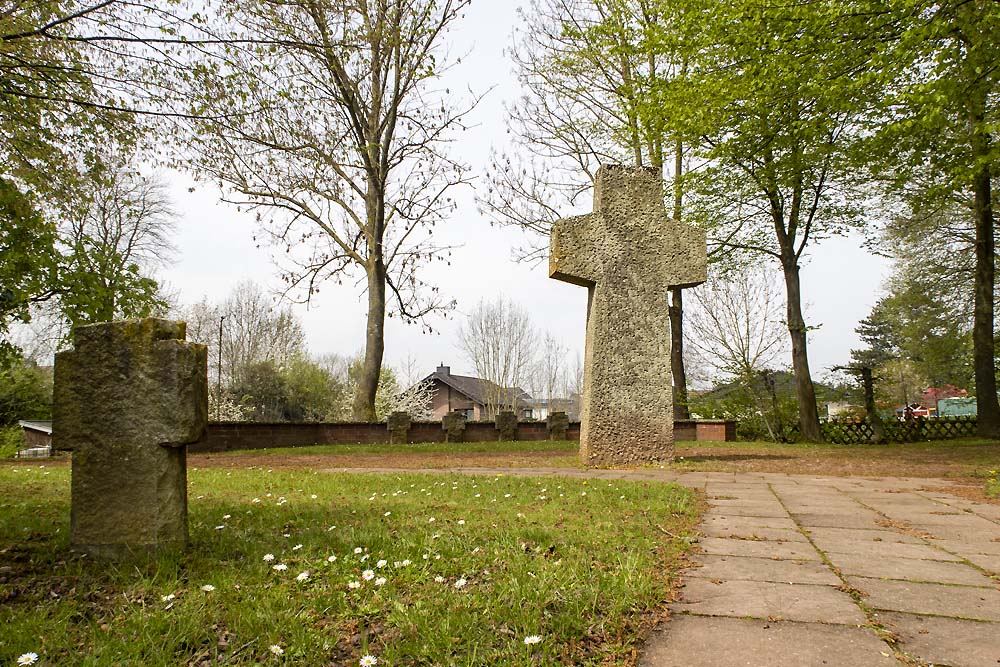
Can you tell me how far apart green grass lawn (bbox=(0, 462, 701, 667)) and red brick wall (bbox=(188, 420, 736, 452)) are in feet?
36.3

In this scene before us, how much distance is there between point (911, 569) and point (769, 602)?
111 centimetres

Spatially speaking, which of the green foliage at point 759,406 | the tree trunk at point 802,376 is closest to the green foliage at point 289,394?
the green foliage at point 759,406

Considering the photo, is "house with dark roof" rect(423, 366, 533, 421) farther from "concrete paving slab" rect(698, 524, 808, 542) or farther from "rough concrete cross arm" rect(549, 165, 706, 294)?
"concrete paving slab" rect(698, 524, 808, 542)

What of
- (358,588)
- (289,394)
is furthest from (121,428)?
(289,394)

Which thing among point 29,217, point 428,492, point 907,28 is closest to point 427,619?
point 428,492

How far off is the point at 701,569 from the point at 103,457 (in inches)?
127

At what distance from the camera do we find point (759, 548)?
3709mm

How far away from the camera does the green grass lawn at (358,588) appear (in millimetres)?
2273

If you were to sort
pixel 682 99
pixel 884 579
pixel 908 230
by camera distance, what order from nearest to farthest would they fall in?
pixel 884 579 → pixel 682 99 → pixel 908 230

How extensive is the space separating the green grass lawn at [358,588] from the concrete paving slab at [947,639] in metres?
0.90

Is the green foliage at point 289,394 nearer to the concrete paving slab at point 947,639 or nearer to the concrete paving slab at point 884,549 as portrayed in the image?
the concrete paving slab at point 884,549

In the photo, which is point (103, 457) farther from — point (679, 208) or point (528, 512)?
point (679, 208)

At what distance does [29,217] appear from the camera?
748cm

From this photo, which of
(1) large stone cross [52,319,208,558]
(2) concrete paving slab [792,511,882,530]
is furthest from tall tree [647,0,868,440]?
(1) large stone cross [52,319,208,558]
